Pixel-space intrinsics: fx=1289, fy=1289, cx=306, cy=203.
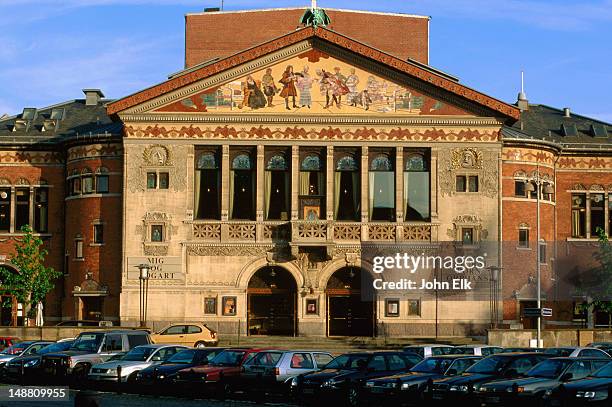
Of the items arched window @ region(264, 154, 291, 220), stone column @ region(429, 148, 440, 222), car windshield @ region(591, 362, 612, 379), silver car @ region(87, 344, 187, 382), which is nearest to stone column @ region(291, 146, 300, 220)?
arched window @ region(264, 154, 291, 220)

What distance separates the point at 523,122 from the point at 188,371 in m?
48.0

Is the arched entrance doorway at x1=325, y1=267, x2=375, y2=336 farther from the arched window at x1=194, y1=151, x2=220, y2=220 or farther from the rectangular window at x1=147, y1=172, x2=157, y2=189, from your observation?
the rectangular window at x1=147, y1=172, x2=157, y2=189

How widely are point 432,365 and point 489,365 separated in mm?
2202

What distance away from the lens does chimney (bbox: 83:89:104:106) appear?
8900 centimetres

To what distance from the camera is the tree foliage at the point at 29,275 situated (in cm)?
7588

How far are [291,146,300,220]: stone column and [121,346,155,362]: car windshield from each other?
87.9ft

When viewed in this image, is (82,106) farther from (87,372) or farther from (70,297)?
(87,372)

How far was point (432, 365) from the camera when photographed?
39188mm

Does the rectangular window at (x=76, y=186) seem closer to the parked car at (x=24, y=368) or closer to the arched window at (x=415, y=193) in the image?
the arched window at (x=415, y=193)

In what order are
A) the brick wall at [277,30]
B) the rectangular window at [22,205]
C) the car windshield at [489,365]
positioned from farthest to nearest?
the brick wall at [277,30], the rectangular window at [22,205], the car windshield at [489,365]

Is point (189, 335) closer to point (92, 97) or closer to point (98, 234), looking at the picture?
A: point (98, 234)

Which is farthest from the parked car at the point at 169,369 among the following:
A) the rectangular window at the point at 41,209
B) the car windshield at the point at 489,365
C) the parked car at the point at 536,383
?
the rectangular window at the point at 41,209

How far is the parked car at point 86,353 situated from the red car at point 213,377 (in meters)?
5.83

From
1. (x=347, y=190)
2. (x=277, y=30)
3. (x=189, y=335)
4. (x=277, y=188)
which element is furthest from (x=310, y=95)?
(x=277, y=30)
